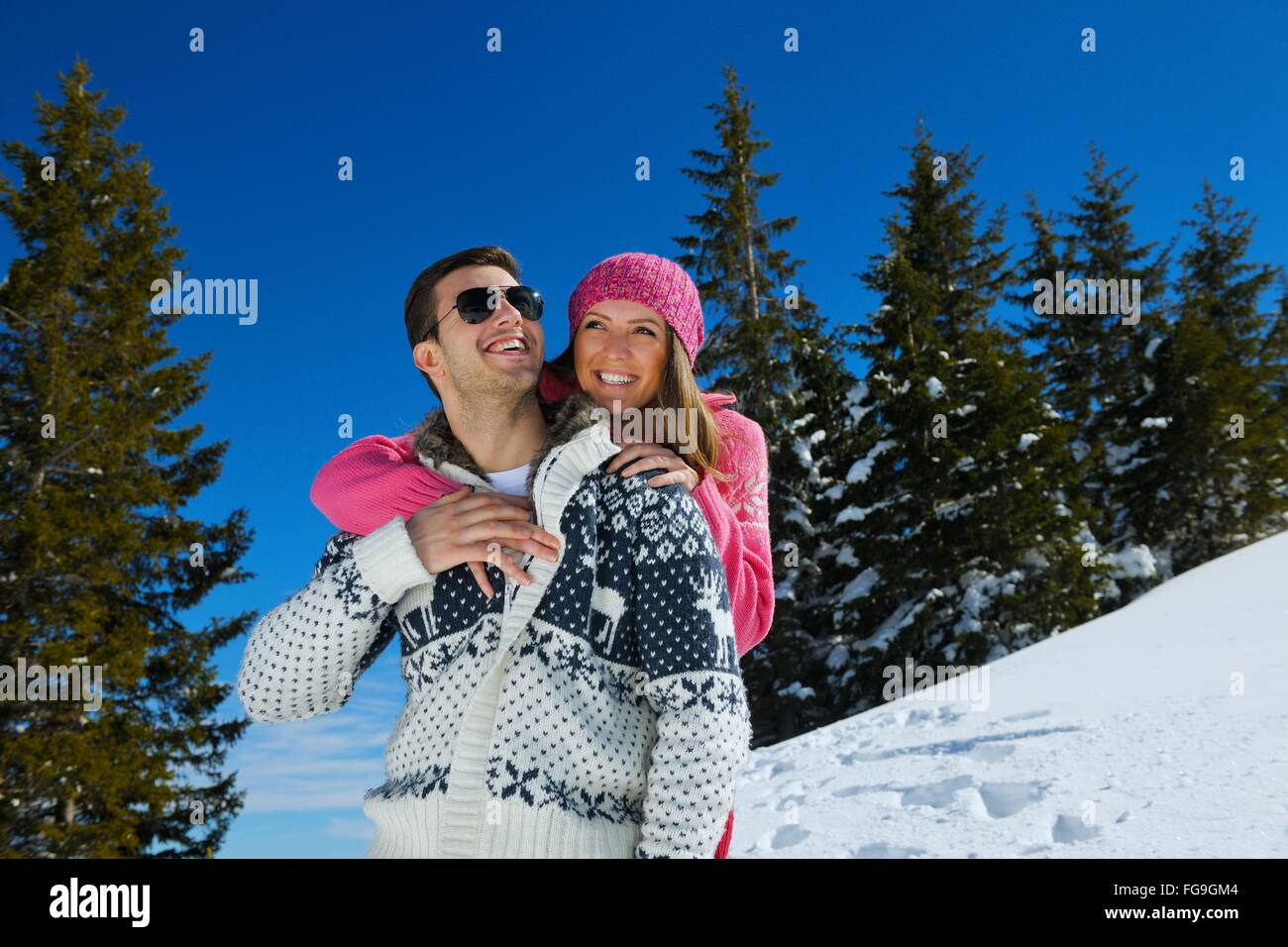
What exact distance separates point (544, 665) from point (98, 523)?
47.0 ft

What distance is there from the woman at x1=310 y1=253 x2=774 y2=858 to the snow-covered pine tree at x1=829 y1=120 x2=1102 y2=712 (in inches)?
586

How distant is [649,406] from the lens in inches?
131

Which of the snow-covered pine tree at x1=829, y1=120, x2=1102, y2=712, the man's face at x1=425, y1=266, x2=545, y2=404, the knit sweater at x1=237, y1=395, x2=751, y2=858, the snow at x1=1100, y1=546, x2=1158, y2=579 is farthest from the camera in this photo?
the snow at x1=1100, y1=546, x2=1158, y2=579

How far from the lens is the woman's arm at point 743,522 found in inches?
121

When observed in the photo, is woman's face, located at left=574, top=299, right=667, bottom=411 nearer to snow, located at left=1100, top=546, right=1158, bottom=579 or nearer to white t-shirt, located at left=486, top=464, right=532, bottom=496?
white t-shirt, located at left=486, top=464, right=532, bottom=496

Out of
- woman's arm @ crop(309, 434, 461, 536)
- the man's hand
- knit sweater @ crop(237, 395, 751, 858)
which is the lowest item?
knit sweater @ crop(237, 395, 751, 858)

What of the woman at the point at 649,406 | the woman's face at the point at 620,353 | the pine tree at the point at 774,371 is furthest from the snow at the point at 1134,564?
the woman's face at the point at 620,353

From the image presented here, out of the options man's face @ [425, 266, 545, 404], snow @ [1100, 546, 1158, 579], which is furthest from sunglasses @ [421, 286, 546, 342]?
snow @ [1100, 546, 1158, 579]

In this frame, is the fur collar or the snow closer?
the fur collar

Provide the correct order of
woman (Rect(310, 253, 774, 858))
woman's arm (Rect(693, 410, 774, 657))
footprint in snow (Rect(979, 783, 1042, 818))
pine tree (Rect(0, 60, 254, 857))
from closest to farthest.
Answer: woman (Rect(310, 253, 774, 858)), woman's arm (Rect(693, 410, 774, 657)), footprint in snow (Rect(979, 783, 1042, 818)), pine tree (Rect(0, 60, 254, 857))

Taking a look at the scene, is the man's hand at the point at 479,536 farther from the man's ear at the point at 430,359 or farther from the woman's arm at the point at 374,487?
the man's ear at the point at 430,359

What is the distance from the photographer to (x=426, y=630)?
91.5 inches

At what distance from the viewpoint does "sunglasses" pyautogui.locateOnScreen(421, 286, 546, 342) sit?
2.61 m
